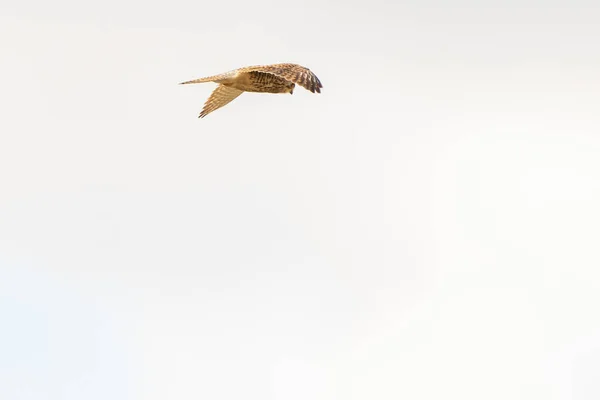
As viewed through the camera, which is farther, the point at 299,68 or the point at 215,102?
the point at 215,102

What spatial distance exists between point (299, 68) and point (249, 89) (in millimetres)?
2062

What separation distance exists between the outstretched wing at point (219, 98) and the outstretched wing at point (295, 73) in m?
2.43

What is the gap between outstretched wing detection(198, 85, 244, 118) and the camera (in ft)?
150

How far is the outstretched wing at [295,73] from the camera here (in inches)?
1607

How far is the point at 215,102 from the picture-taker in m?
46.6

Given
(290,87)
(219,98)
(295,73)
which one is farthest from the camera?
(219,98)

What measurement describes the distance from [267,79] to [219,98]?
331 centimetres

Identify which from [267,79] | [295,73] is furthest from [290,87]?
[295,73]

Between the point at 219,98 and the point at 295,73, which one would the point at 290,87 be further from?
the point at 219,98

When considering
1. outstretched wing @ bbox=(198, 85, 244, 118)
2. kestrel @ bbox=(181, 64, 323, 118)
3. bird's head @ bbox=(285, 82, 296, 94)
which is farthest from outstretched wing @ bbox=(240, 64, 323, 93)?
outstretched wing @ bbox=(198, 85, 244, 118)

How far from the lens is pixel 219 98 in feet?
152

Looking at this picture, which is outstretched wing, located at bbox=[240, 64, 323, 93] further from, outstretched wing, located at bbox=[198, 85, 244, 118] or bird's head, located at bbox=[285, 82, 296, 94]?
outstretched wing, located at bbox=[198, 85, 244, 118]

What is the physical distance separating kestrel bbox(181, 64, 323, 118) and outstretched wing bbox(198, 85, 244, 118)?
0.26m

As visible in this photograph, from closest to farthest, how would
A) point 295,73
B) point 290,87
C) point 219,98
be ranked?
1. point 295,73
2. point 290,87
3. point 219,98
